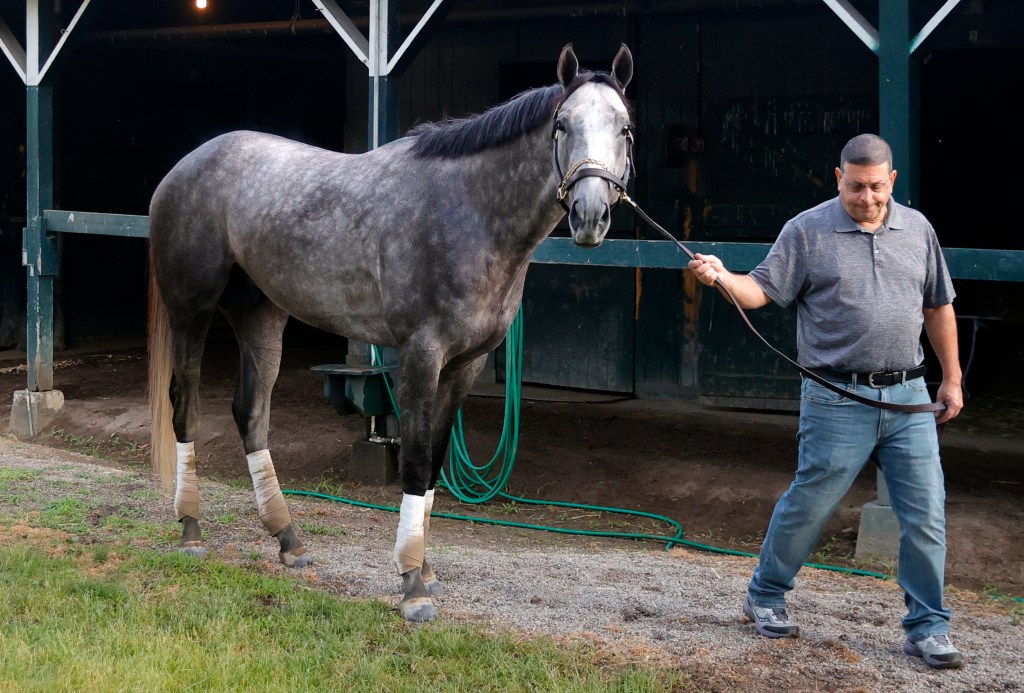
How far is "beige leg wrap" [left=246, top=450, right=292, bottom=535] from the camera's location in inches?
197

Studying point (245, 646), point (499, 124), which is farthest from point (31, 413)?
point (499, 124)

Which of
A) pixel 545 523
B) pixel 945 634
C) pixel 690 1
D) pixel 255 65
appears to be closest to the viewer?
pixel 945 634

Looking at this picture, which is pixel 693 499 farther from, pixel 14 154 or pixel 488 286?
pixel 14 154

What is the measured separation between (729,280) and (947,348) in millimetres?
810

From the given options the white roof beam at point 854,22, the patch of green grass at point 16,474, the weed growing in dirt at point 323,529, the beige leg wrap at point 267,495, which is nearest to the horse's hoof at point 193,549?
the beige leg wrap at point 267,495

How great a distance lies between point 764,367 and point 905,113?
3618mm

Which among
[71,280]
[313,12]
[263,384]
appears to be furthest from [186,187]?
[71,280]

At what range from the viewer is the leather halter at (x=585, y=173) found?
3705mm

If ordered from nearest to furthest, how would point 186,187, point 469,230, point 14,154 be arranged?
1. point 469,230
2. point 186,187
3. point 14,154

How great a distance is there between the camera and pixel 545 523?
22.7 ft

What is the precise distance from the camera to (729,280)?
3.67 metres

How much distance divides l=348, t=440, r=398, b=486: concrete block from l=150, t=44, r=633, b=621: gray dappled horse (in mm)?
2365

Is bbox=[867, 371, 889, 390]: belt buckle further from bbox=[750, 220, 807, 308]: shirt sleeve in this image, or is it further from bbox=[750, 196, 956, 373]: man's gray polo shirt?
bbox=[750, 220, 807, 308]: shirt sleeve

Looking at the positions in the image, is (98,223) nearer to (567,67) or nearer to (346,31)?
(346,31)
